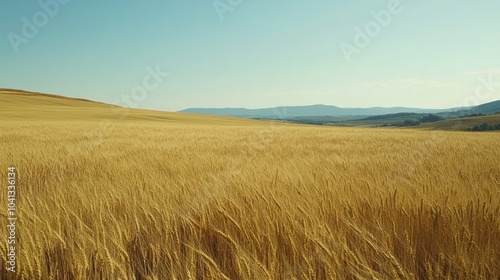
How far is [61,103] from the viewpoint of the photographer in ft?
189

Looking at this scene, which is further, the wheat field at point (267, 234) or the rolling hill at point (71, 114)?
the rolling hill at point (71, 114)

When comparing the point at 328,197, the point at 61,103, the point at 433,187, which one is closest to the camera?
the point at 328,197

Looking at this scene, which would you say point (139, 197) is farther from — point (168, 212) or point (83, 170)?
point (83, 170)

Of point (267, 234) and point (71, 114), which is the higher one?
point (71, 114)

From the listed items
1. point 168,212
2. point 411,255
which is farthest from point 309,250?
point 168,212

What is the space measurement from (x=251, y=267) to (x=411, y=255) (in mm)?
628

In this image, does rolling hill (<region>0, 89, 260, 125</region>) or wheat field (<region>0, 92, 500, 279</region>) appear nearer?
wheat field (<region>0, 92, 500, 279</region>)

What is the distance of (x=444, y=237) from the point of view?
1.28 meters

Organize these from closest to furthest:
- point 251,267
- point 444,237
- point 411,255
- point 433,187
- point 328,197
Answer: point 251,267 → point 411,255 → point 444,237 → point 328,197 → point 433,187

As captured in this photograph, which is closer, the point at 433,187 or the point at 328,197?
the point at 328,197

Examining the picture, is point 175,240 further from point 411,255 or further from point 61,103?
point 61,103

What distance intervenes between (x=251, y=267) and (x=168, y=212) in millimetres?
686

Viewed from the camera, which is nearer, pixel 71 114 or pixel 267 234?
pixel 267 234

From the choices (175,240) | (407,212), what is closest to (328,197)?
(407,212)
